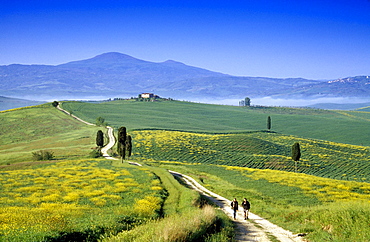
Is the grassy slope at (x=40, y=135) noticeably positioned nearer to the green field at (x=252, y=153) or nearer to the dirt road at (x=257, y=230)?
the green field at (x=252, y=153)

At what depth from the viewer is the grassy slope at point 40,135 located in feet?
267

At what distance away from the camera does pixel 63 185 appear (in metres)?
36.0

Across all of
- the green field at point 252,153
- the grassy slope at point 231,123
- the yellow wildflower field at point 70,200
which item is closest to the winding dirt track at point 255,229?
the yellow wildflower field at point 70,200

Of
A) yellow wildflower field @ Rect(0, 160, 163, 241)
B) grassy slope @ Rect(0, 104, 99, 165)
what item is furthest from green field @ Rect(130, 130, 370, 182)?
yellow wildflower field @ Rect(0, 160, 163, 241)

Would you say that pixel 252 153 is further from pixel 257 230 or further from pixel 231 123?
pixel 231 123

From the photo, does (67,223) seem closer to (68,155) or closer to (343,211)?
(343,211)

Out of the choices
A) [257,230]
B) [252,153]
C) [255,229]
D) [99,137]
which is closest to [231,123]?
[252,153]

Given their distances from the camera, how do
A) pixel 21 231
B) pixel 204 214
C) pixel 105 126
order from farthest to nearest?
pixel 105 126, pixel 204 214, pixel 21 231

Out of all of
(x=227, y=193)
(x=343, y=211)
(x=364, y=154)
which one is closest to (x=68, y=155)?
(x=227, y=193)

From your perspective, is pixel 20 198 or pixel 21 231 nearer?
pixel 21 231

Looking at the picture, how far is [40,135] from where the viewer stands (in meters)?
112

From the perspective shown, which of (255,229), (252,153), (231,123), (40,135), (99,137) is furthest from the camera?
(231,123)

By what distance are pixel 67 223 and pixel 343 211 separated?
17505 mm

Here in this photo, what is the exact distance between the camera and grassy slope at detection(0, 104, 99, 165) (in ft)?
267
